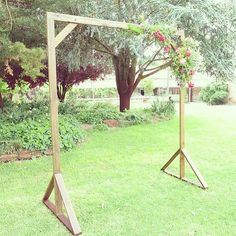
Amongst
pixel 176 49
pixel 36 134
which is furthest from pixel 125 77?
pixel 176 49

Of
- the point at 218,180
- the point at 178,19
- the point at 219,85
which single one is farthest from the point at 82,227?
the point at 219,85

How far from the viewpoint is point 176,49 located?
4418 mm

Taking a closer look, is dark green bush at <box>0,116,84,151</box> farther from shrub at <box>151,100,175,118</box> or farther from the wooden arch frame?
shrub at <box>151,100,175,118</box>

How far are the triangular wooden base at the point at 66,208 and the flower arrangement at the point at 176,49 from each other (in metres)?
2.20

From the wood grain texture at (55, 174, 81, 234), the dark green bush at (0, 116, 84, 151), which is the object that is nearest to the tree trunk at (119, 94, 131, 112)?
the dark green bush at (0, 116, 84, 151)

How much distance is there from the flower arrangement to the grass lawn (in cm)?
162

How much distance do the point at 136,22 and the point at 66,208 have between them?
572cm

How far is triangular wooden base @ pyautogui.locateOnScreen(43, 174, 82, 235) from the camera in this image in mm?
3279

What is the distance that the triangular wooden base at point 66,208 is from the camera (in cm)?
328

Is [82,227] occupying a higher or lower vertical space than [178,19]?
lower

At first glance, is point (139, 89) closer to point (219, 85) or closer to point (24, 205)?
point (219, 85)

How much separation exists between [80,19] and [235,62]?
6.30 metres

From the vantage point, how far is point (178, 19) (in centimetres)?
741

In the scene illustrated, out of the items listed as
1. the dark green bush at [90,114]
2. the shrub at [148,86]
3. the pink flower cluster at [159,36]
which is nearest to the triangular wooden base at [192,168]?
the pink flower cluster at [159,36]
